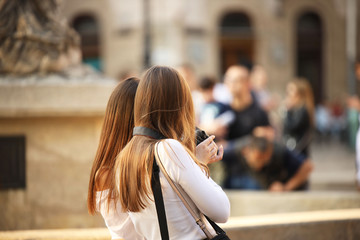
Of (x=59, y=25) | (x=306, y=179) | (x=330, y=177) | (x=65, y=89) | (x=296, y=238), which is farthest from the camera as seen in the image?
(x=330, y=177)

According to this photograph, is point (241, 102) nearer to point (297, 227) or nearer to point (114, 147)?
point (297, 227)

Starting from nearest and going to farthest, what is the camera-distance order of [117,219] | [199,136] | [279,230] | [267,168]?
[199,136] → [117,219] → [279,230] → [267,168]

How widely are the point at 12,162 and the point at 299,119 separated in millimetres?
4908

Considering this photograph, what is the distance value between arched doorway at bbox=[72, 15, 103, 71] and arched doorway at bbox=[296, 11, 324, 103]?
32.5 ft

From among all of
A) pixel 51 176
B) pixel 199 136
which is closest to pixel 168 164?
pixel 199 136

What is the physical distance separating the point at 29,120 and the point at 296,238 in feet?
6.91

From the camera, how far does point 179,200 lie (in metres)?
2.30

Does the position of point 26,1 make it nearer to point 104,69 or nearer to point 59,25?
point 59,25

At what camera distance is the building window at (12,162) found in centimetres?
416

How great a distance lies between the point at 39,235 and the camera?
310 cm

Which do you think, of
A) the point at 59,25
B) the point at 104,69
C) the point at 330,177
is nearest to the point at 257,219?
the point at 59,25

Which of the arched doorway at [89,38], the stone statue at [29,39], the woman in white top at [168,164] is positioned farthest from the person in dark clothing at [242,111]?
the arched doorway at [89,38]

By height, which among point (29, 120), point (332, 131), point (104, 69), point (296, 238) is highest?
point (29, 120)

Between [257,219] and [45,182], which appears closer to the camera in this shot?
[257,219]
